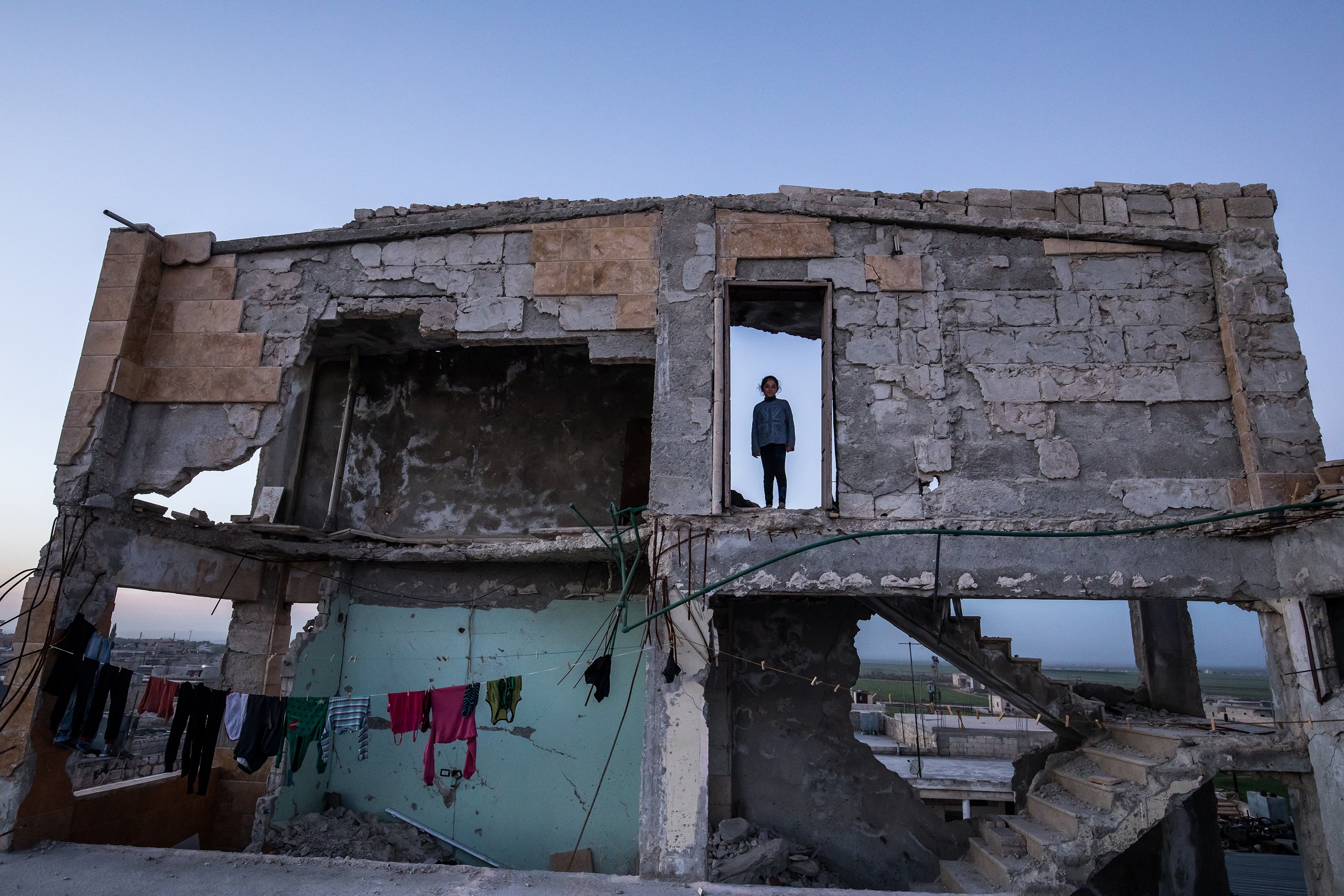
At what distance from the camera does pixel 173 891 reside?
5.62m

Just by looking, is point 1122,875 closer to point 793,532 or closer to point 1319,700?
point 1319,700

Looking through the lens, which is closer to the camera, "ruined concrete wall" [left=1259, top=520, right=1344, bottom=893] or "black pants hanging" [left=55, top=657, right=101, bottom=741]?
"ruined concrete wall" [left=1259, top=520, right=1344, bottom=893]

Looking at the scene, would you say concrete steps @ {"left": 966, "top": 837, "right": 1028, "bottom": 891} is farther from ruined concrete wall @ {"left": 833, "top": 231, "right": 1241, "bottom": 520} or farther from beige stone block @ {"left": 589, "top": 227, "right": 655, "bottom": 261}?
beige stone block @ {"left": 589, "top": 227, "right": 655, "bottom": 261}

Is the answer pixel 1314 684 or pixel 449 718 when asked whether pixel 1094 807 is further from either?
pixel 449 718

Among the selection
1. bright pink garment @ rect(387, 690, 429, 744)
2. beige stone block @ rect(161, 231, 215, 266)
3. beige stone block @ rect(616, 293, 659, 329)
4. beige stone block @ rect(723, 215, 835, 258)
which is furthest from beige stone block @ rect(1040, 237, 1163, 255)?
beige stone block @ rect(161, 231, 215, 266)

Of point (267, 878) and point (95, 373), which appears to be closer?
point (267, 878)

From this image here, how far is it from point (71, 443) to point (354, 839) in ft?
16.3

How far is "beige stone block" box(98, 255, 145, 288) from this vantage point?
7367 millimetres

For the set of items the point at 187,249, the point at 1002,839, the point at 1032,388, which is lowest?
the point at 1002,839

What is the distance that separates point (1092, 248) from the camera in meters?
6.68

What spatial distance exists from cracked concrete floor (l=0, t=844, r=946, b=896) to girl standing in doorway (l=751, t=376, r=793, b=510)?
132 inches

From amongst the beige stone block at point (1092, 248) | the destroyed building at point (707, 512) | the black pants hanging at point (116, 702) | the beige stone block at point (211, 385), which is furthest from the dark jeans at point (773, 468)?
the black pants hanging at point (116, 702)

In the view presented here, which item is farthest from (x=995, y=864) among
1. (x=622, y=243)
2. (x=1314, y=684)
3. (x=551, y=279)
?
(x=551, y=279)

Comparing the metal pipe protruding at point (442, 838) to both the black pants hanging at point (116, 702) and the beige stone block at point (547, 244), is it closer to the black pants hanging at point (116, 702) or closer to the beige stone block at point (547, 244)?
the black pants hanging at point (116, 702)
